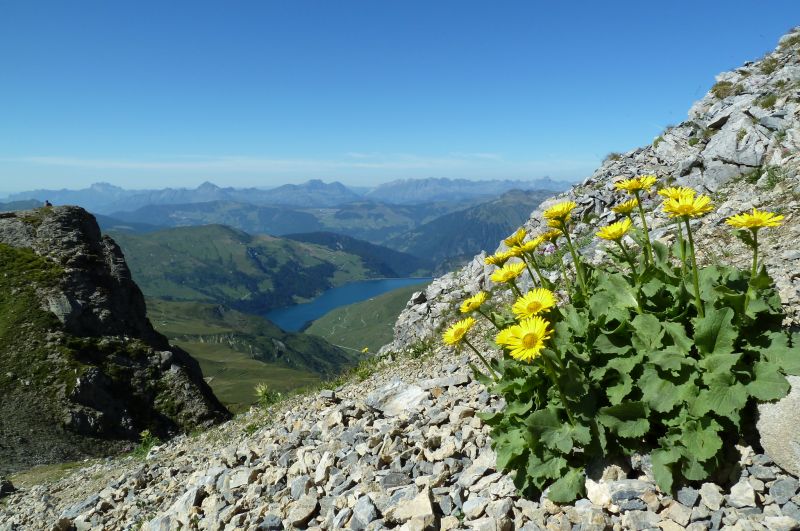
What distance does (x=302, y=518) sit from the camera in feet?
20.6

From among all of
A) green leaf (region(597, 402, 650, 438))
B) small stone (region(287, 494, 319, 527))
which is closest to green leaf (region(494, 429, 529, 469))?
green leaf (region(597, 402, 650, 438))

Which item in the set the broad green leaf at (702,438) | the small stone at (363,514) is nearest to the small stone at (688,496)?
the broad green leaf at (702,438)

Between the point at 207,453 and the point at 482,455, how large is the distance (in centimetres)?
1005

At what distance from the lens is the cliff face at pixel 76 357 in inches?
1366

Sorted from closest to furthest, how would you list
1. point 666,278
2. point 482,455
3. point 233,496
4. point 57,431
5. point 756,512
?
point 756,512, point 666,278, point 482,455, point 233,496, point 57,431

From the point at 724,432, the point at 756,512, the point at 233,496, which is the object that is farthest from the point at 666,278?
the point at 233,496

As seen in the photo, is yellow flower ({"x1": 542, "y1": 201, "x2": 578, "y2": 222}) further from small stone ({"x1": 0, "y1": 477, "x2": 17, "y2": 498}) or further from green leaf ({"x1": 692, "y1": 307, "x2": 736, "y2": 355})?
small stone ({"x1": 0, "y1": 477, "x2": 17, "y2": 498})

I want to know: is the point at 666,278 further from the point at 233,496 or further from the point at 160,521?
the point at 160,521

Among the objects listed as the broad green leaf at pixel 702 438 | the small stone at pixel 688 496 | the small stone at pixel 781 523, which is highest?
the broad green leaf at pixel 702 438

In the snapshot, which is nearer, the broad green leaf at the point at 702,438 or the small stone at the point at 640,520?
the broad green leaf at the point at 702,438

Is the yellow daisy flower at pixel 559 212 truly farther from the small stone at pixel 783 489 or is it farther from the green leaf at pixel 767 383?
the small stone at pixel 783 489

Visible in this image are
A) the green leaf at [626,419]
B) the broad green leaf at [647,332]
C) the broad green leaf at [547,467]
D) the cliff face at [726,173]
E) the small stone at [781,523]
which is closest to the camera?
the small stone at [781,523]

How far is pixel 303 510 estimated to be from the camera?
638 centimetres

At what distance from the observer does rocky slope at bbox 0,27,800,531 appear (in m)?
4.36
